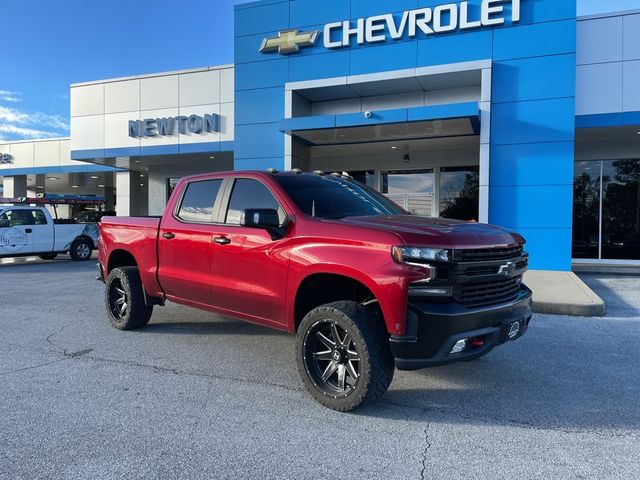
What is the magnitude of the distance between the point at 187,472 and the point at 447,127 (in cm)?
1183

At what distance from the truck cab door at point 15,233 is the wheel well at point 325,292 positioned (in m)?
13.5

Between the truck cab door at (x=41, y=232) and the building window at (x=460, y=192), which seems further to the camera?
the building window at (x=460, y=192)

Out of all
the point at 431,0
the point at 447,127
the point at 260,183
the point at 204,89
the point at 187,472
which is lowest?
the point at 187,472

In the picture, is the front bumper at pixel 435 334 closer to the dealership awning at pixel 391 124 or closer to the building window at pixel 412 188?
the dealership awning at pixel 391 124

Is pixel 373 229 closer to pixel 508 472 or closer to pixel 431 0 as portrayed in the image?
pixel 508 472

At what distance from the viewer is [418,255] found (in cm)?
352

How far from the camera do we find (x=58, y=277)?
12.0m

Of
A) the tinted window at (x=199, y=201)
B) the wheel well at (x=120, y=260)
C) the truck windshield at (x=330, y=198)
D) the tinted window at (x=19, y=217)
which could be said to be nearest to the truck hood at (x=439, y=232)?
the truck windshield at (x=330, y=198)

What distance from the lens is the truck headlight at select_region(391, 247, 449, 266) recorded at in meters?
3.52

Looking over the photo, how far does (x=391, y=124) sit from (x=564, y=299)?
22.1 feet

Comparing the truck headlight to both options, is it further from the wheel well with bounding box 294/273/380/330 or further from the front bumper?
the wheel well with bounding box 294/273/380/330

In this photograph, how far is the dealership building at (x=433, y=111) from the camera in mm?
12273

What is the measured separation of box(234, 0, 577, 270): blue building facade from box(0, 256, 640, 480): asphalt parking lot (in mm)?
6798

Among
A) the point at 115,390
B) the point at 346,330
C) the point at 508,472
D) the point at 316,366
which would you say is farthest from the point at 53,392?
the point at 508,472
